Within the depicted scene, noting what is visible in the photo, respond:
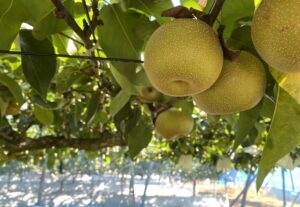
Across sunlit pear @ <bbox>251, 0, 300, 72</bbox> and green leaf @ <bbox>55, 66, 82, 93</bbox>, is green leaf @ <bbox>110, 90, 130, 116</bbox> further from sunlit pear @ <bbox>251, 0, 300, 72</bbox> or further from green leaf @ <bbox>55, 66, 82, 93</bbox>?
sunlit pear @ <bbox>251, 0, 300, 72</bbox>

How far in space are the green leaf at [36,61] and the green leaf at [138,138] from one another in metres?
0.59

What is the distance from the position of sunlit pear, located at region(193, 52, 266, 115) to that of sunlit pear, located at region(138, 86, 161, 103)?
29.6 inches

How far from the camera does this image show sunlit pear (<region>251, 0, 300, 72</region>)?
559 millimetres

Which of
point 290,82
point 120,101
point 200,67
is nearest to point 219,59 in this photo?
point 200,67

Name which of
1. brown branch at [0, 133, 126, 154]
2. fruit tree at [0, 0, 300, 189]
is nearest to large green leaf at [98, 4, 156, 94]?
fruit tree at [0, 0, 300, 189]

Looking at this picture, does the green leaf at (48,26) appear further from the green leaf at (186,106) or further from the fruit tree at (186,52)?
the green leaf at (186,106)

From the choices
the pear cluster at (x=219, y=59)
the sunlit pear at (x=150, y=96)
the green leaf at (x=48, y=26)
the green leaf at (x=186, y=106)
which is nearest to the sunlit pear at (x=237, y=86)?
the pear cluster at (x=219, y=59)

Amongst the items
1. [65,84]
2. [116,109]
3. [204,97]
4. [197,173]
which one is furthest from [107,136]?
[197,173]

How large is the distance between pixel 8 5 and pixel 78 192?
1425cm

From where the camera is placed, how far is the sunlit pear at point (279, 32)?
0.56 metres

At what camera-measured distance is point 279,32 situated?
1.84 ft

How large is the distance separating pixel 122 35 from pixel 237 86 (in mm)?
343

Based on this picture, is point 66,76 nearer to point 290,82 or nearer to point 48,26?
point 48,26

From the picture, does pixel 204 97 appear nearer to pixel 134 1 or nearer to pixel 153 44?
pixel 153 44
